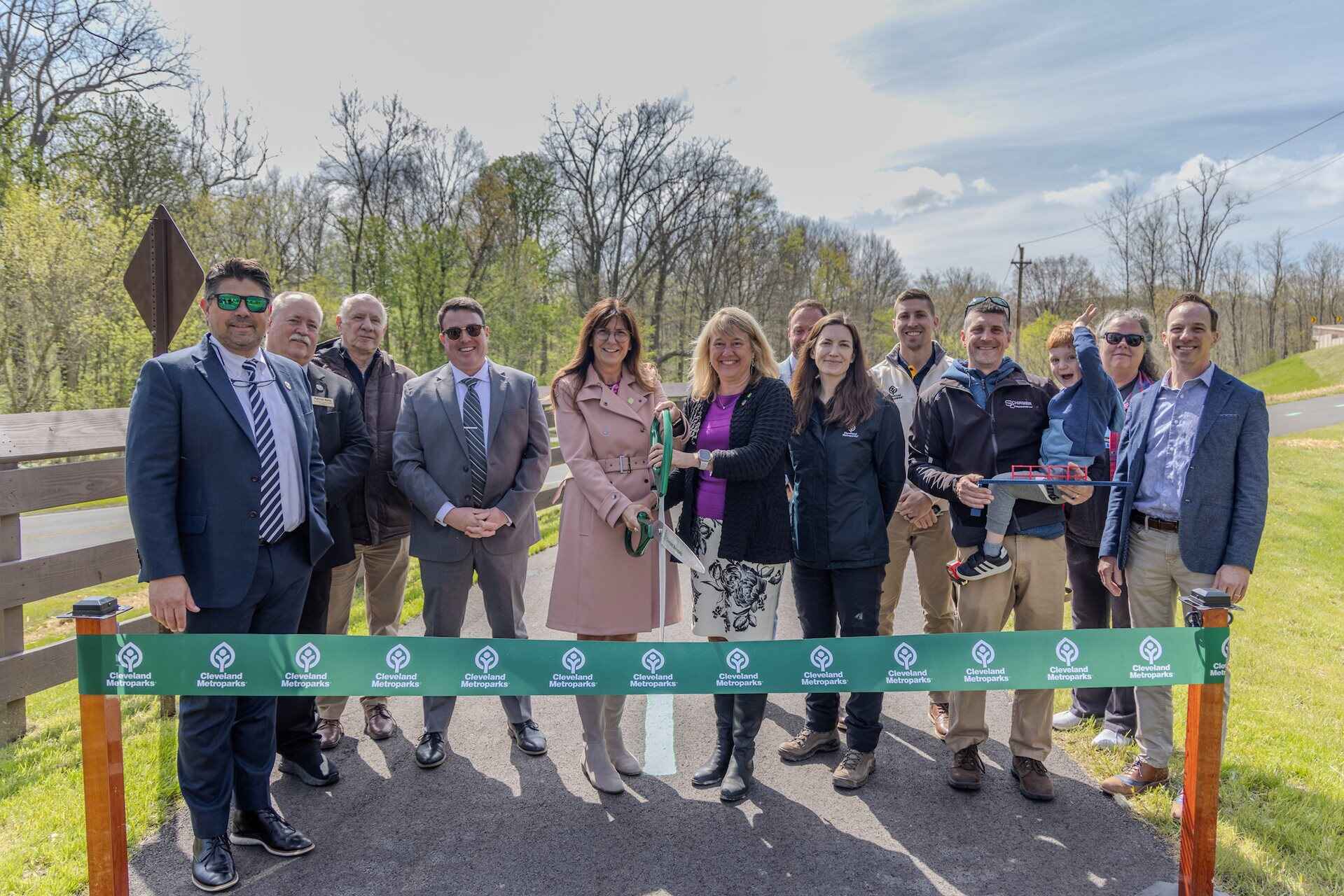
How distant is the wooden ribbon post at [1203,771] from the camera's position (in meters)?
2.74

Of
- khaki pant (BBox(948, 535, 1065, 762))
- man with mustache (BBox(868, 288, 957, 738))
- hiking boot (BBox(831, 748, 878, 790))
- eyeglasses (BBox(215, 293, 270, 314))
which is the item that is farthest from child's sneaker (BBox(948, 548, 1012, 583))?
eyeglasses (BBox(215, 293, 270, 314))

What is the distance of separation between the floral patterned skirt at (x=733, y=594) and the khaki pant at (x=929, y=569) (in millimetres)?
1151

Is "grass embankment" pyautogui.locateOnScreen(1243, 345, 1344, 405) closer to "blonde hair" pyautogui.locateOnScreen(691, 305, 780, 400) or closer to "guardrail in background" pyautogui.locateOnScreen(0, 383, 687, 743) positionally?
"blonde hair" pyautogui.locateOnScreen(691, 305, 780, 400)

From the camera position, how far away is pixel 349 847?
3.21 meters

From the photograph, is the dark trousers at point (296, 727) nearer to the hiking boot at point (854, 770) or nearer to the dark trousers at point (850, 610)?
the dark trousers at point (850, 610)

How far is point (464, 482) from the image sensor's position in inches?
157

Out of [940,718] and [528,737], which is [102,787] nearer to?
[528,737]

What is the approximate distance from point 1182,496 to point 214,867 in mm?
4352

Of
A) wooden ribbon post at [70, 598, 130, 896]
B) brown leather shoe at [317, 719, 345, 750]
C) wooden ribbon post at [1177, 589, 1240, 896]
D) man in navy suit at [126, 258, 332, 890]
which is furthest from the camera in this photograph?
brown leather shoe at [317, 719, 345, 750]

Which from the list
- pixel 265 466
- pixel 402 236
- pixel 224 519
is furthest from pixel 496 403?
pixel 402 236

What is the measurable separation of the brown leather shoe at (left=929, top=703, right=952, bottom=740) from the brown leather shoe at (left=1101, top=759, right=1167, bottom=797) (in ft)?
2.64

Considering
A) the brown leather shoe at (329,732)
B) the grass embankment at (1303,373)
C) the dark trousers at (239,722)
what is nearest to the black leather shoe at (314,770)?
the brown leather shoe at (329,732)

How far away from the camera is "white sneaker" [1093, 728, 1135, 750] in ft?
13.4

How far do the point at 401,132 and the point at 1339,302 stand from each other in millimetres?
80035
